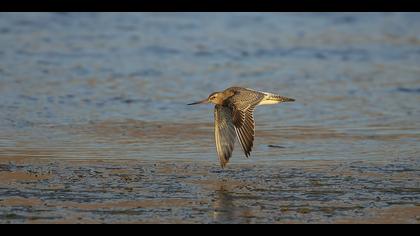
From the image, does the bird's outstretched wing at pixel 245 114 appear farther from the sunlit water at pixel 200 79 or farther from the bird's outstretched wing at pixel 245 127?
the sunlit water at pixel 200 79

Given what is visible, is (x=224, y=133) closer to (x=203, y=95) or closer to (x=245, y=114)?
(x=245, y=114)

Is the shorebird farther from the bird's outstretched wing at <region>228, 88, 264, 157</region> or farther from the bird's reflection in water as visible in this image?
the bird's reflection in water

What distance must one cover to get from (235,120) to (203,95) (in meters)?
3.61

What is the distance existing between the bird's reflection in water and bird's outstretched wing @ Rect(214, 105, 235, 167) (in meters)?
0.70

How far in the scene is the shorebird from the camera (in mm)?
8570

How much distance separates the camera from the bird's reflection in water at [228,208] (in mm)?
6832

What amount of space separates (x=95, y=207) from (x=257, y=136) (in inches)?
131

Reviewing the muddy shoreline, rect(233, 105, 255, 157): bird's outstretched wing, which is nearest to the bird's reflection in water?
the muddy shoreline

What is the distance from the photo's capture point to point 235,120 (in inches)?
348

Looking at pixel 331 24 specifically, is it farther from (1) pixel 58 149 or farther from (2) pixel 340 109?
(1) pixel 58 149

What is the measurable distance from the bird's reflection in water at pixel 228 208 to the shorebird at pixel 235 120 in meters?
0.79

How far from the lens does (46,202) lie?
23.7ft

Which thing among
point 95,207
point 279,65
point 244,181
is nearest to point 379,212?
point 244,181

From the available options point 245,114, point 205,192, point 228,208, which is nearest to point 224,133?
point 245,114
